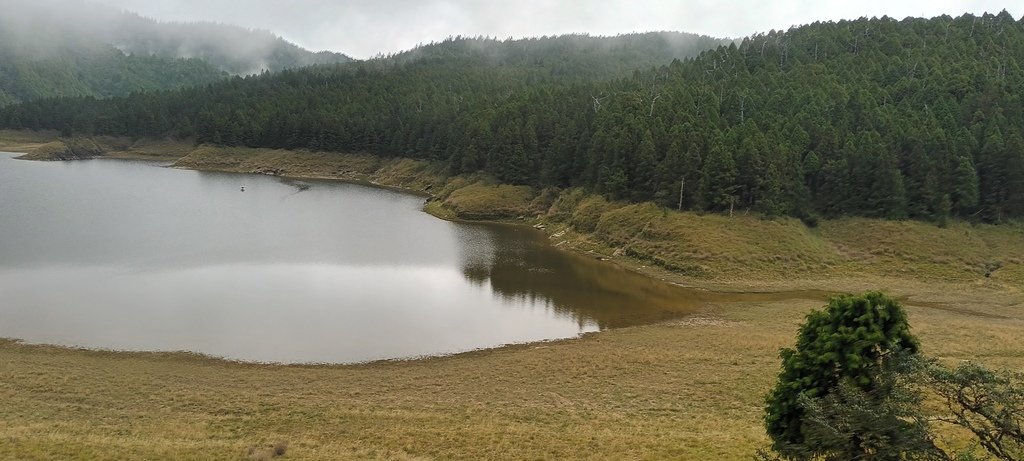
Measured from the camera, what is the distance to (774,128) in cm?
7456

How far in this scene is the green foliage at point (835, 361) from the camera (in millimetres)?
16469

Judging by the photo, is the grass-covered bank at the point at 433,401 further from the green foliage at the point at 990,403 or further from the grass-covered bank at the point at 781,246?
the grass-covered bank at the point at 781,246

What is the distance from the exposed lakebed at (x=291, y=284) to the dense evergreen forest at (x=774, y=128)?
57.8ft

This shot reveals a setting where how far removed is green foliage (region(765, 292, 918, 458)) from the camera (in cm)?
1647

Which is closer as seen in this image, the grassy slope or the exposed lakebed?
the grassy slope

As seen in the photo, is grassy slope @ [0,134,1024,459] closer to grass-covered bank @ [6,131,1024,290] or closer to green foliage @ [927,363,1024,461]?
grass-covered bank @ [6,131,1024,290]

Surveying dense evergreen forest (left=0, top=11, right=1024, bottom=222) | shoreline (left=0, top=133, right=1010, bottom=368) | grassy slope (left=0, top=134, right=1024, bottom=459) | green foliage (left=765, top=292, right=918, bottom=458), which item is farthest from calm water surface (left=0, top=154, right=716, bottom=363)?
green foliage (left=765, top=292, right=918, bottom=458)

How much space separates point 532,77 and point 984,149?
13786cm

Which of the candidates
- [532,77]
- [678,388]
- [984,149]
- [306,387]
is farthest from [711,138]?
[532,77]

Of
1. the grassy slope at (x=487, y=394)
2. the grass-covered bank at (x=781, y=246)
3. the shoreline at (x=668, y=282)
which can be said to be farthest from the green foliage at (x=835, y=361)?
the grass-covered bank at (x=781, y=246)

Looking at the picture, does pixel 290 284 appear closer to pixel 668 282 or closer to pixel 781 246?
pixel 668 282

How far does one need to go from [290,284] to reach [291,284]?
0.08 meters

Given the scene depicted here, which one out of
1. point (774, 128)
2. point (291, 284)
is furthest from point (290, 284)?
point (774, 128)

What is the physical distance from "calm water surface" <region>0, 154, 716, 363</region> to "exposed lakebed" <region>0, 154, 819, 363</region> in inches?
6.6
